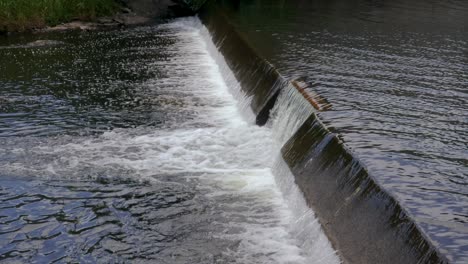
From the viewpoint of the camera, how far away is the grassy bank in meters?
22.2

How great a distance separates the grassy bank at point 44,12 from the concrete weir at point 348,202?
50.3 ft

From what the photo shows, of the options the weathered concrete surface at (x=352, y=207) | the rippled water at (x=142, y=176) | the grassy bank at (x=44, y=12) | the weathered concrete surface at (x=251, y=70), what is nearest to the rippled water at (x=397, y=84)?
the weathered concrete surface at (x=352, y=207)

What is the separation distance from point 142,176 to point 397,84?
195 inches

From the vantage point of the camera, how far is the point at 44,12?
23.1m

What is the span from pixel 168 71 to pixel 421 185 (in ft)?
34.1

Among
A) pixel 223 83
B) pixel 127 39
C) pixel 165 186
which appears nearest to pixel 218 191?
pixel 165 186

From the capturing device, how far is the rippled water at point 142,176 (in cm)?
664

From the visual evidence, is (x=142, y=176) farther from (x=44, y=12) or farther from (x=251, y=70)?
(x=44, y=12)

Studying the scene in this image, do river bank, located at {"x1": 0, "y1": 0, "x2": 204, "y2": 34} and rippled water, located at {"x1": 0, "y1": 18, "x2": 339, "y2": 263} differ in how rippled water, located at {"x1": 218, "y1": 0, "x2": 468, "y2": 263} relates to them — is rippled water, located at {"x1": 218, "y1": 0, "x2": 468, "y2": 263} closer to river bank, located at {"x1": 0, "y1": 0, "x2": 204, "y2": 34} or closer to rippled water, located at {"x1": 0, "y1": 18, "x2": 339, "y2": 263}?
rippled water, located at {"x1": 0, "y1": 18, "x2": 339, "y2": 263}

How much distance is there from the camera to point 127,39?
20.9m

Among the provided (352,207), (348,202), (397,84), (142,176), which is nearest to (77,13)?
(397,84)

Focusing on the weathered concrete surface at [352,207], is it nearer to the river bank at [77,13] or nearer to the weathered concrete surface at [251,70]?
the weathered concrete surface at [251,70]

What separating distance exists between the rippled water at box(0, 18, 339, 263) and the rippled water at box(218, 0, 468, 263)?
1.10 metres

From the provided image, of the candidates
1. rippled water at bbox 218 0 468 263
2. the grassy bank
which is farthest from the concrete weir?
the grassy bank
